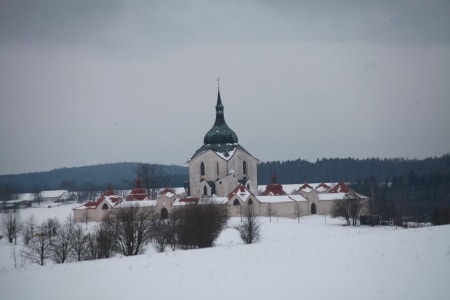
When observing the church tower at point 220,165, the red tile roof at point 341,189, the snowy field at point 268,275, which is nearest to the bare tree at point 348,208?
the red tile roof at point 341,189

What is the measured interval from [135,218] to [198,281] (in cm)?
1615

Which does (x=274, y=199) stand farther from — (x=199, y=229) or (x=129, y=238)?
(x=129, y=238)

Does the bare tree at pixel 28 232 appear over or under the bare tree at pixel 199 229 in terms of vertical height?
under

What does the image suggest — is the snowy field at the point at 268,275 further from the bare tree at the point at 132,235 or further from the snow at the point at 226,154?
the snow at the point at 226,154

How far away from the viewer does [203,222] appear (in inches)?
1235

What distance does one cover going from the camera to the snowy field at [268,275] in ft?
45.8

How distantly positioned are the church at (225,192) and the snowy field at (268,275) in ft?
112

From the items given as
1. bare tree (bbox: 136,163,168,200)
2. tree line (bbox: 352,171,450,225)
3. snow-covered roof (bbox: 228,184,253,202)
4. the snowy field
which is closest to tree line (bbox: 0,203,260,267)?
the snowy field

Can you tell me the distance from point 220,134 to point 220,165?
15.0 ft

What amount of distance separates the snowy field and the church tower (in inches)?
1623

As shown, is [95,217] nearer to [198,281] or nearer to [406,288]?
[198,281]

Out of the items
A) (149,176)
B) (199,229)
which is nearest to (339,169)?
(149,176)

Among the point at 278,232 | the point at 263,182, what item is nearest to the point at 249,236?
the point at 278,232

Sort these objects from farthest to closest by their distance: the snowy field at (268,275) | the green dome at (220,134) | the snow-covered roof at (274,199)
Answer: the green dome at (220,134) → the snow-covered roof at (274,199) → the snowy field at (268,275)
